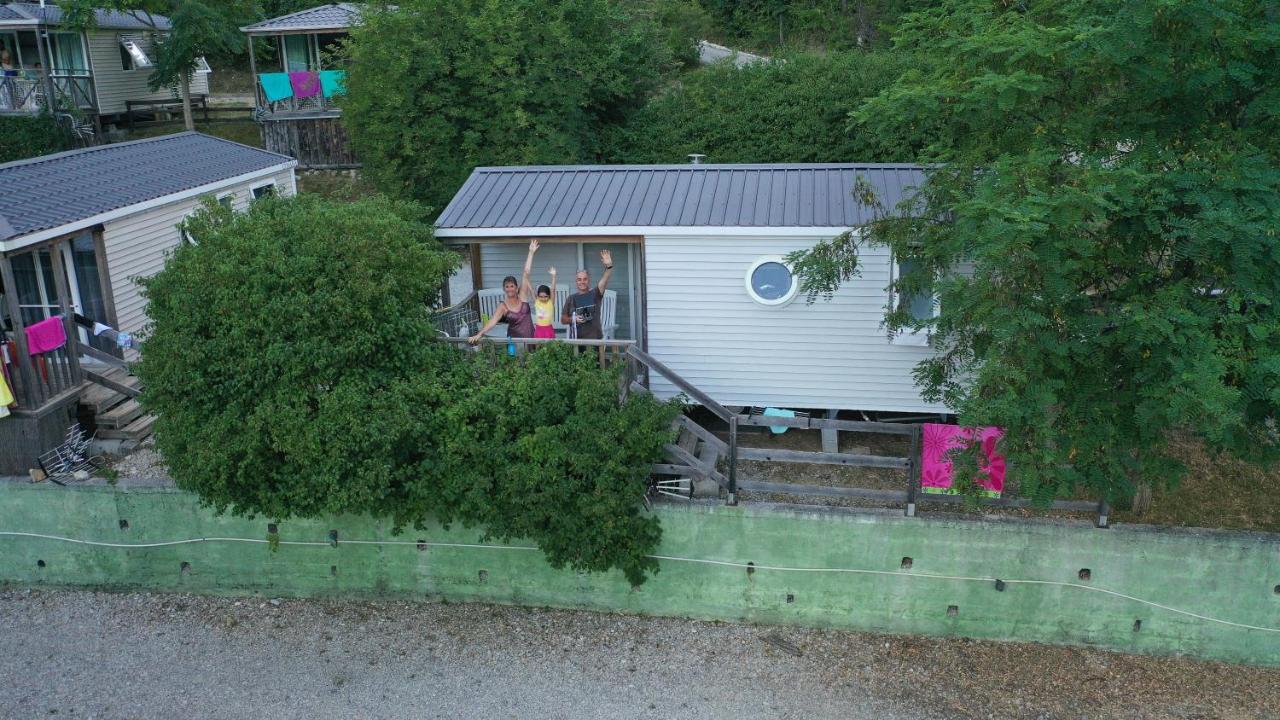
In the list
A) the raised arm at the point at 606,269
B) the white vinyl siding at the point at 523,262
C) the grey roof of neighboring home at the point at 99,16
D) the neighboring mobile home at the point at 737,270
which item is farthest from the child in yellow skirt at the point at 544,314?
the grey roof of neighboring home at the point at 99,16

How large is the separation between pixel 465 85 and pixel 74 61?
11889 millimetres

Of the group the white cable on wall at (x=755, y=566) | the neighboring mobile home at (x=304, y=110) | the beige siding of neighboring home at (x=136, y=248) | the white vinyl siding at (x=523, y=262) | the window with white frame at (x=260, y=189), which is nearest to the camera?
the white cable on wall at (x=755, y=566)

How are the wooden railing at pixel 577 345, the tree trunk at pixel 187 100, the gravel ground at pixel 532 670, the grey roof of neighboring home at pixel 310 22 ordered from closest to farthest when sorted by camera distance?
1. the gravel ground at pixel 532 670
2. the wooden railing at pixel 577 345
3. the grey roof of neighboring home at pixel 310 22
4. the tree trunk at pixel 187 100

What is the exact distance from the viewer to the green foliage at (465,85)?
16.0 metres

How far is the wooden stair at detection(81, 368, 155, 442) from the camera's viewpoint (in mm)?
10523

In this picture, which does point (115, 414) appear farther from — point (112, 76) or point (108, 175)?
point (112, 76)

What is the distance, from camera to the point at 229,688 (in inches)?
326

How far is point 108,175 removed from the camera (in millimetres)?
12453

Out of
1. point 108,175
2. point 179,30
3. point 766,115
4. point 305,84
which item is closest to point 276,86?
point 305,84

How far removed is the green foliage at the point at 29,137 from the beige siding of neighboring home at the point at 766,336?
1554cm

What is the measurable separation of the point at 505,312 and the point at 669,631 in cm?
347

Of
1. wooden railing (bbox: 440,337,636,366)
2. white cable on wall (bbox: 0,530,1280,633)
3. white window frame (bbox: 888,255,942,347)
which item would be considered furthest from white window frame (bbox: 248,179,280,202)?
white window frame (bbox: 888,255,942,347)

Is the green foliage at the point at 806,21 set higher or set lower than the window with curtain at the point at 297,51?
higher

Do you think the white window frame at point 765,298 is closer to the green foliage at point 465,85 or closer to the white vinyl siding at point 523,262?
the white vinyl siding at point 523,262
